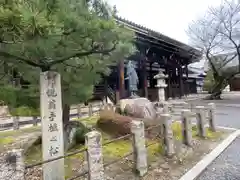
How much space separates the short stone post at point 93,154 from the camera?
2802mm

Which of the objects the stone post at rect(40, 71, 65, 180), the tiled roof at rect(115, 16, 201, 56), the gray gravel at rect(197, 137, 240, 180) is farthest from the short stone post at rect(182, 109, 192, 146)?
the tiled roof at rect(115, 16, 201, 56)

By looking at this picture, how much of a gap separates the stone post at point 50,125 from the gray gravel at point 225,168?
7.85ft

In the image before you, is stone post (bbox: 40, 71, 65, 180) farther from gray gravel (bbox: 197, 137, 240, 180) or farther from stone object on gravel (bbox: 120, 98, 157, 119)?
stone object on gravel (bbox: 120, 98, 157, 119)

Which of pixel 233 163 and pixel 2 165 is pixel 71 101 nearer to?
pixel 2 165

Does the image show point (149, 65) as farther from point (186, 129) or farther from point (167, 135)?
point (167, 135)

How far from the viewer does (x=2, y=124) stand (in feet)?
26.8

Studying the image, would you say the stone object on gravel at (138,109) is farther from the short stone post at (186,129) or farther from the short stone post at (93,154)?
the short stone post at (93,154)

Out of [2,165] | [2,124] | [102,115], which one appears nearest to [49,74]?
[2,165]

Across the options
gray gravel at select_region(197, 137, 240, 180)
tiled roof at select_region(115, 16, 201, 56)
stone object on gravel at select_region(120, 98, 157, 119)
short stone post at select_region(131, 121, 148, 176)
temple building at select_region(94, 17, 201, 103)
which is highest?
tiled roof at select_region(115, 16, 201, 56)

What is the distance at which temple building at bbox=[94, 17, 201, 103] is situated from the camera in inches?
484

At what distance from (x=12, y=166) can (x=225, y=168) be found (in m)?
3.67

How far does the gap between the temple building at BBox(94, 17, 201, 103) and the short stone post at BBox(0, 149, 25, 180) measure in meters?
A: 8.05

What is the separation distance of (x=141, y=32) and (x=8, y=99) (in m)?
9.61

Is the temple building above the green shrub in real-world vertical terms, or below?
above
